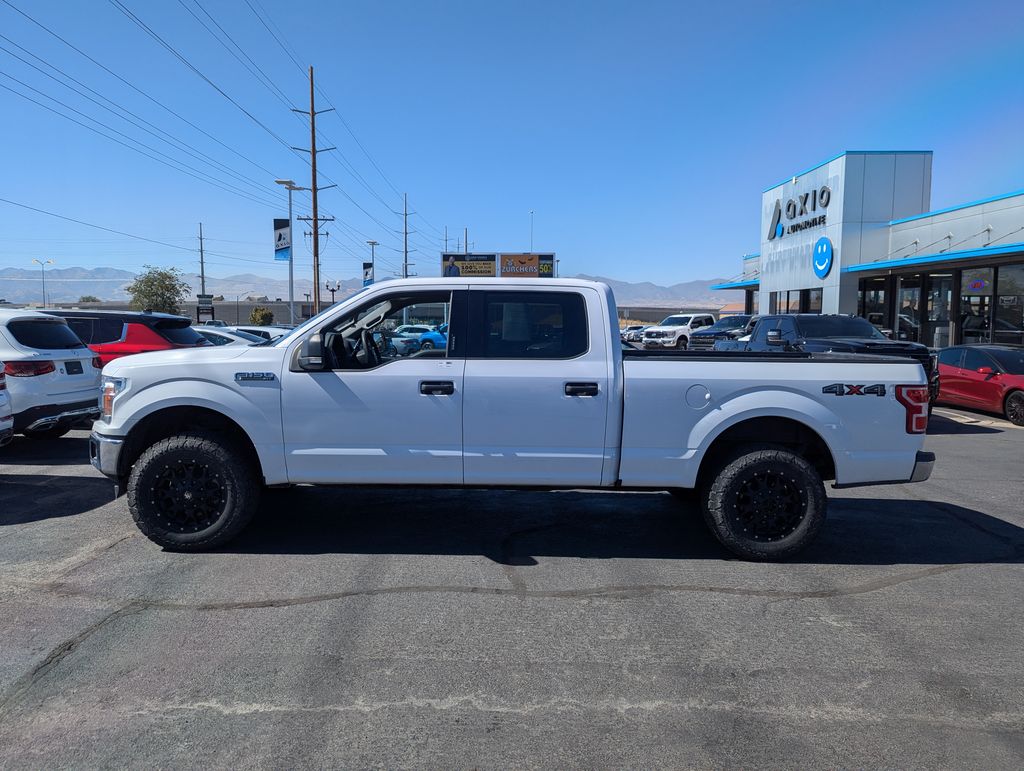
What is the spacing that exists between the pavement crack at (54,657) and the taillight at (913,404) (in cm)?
524

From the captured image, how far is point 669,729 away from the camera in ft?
10.8

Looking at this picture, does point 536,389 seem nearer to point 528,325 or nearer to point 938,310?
point 528,325

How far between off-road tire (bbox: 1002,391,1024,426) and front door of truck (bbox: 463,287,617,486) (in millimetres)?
10841

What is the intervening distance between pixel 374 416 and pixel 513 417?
0.99 metres

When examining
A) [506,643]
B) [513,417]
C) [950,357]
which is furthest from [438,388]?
[950,357]

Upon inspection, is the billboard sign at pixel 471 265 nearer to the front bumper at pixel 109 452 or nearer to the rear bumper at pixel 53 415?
the rear bumper at pixel 53 415

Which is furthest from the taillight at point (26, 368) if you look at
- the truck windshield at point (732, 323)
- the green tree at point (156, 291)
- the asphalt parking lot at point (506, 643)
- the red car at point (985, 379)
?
the green tree at point (156, 291)

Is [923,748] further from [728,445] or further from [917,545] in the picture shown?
[917,545]

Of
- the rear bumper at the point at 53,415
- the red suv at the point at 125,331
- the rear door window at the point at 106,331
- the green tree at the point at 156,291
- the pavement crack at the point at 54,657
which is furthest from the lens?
the green tree at the point at 156,291

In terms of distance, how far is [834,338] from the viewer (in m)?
13.1

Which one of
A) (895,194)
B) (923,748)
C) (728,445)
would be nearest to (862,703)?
(923,748)

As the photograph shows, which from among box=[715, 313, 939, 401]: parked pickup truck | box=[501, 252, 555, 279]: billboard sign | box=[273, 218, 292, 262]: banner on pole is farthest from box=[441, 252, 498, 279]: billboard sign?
box=[715, 313, 939, 401]: parked pickup truck

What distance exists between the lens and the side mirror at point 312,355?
A: 17.1 feet

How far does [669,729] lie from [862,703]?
1.00 m
